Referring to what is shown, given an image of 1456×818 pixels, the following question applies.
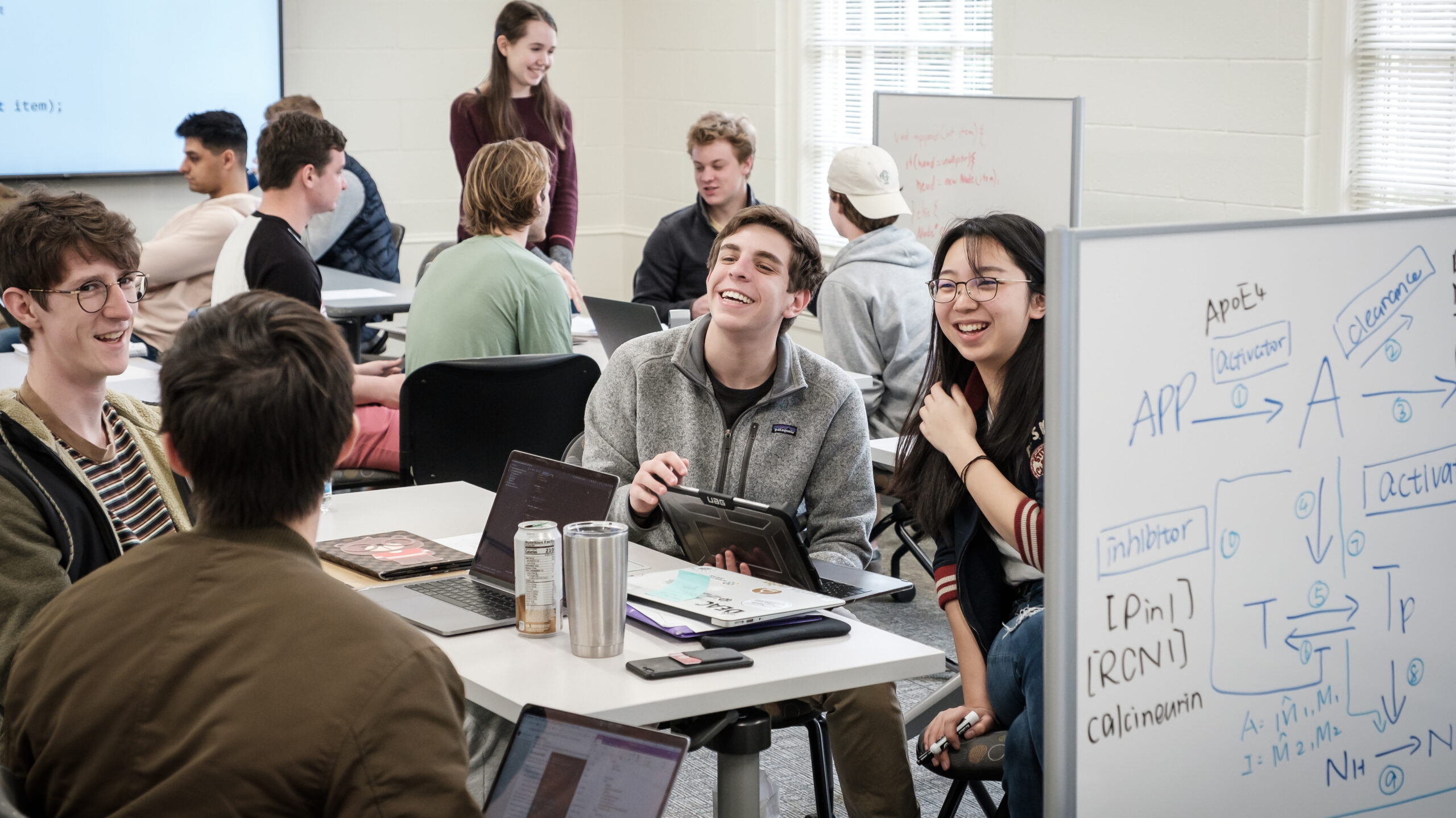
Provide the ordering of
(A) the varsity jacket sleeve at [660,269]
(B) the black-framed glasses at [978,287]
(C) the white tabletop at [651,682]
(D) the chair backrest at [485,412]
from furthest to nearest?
1. (A) the varsity jacket sleeve at [660,269]
2. (D) the chair backrest at [485,412]
3. (B) the black-framed glasses at [978,287]
4. (C) the white tabletop at [651,682]

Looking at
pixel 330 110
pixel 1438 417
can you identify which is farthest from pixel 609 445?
pixel 330 110

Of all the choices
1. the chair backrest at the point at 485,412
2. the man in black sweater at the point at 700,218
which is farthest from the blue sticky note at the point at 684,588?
the man in black sweater at the point at 700,218

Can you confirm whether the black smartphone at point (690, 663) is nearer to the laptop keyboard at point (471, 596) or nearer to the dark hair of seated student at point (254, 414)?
the laptop keyboard at point (471, 596)

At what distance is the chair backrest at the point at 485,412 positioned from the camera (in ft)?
10.4

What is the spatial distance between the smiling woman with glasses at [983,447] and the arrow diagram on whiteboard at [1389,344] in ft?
1.51

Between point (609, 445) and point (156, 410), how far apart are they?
78cm

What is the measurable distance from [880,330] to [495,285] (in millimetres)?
1022

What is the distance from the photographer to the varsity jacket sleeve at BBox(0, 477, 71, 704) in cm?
170

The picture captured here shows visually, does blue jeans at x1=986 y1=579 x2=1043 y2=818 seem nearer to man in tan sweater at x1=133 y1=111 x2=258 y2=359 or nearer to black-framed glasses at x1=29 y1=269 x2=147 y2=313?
black-framed glasses at x1=29 y1=269 x2=147 y2=313

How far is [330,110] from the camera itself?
6.91 meters

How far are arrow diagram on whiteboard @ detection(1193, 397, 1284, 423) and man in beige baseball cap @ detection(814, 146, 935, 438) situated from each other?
78.6 inches

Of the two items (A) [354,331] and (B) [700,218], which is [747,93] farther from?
(A) [354,331]

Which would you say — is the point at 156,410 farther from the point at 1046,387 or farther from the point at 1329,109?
the point at 1329,109

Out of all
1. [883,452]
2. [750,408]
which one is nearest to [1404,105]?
[883,452]
